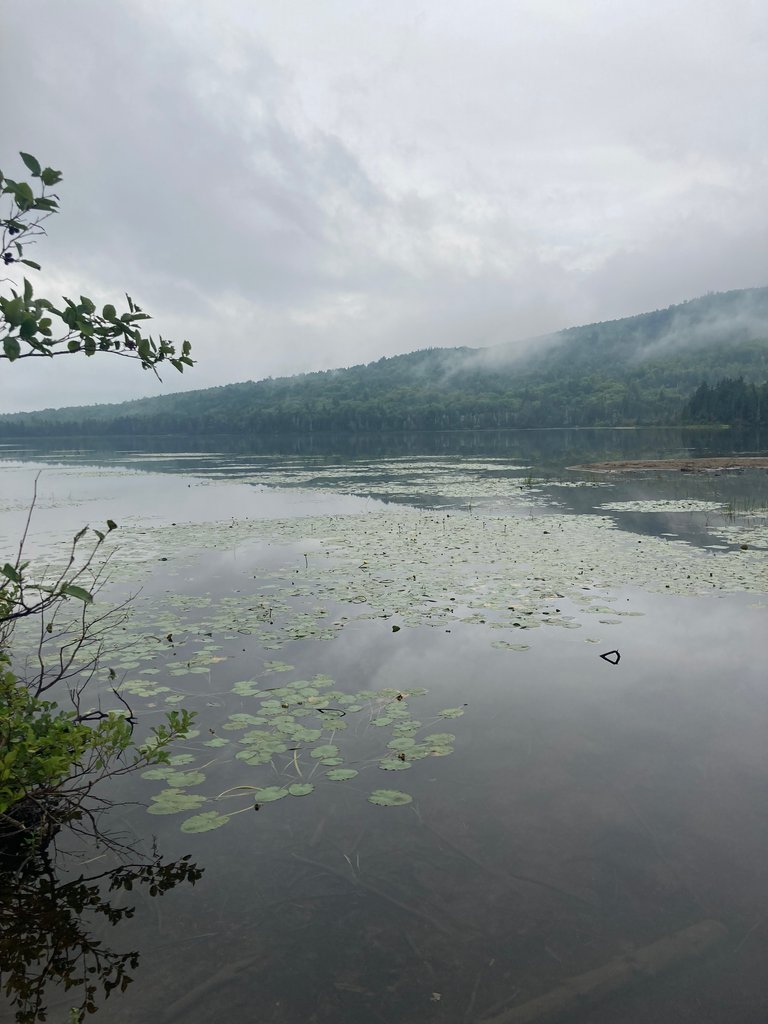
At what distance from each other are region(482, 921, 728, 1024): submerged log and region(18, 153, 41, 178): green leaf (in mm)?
5349

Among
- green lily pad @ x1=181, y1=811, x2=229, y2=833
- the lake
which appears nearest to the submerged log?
the lake

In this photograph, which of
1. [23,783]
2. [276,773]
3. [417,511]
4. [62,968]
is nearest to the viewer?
[62,968]

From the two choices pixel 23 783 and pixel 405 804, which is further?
pixel 405 804

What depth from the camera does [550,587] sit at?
1270 cm

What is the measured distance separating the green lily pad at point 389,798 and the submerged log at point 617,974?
2.07 meters

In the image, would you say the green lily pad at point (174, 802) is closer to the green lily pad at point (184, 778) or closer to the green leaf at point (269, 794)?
the green lily pad at point (184, 778)

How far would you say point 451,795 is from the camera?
580 cm

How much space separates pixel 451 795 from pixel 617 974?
6.74 ft

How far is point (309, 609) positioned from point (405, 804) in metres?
6.27

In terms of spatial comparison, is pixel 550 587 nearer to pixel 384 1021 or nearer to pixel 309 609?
pixel 309 609

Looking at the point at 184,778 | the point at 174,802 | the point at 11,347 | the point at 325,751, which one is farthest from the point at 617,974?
the point at 11,347

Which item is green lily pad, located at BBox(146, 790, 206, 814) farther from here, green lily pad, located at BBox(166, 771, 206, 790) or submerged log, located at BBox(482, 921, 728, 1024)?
submerged log, located at BBox(482, 921, 728, 1024)

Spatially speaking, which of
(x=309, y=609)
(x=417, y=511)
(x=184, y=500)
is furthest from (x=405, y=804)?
(x=184, y=500)

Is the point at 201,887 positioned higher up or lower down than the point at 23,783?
lower down
